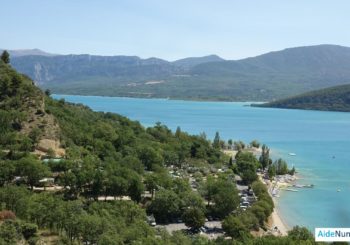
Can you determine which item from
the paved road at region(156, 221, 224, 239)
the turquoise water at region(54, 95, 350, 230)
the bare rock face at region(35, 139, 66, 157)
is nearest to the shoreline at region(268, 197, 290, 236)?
the turquoise water at region(54, 95, 350, 230)

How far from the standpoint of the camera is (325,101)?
182 metres

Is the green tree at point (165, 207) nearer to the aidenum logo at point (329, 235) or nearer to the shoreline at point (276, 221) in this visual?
the shoreline at point (276, 221)

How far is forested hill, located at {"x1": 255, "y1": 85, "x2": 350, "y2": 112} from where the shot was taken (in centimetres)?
17650

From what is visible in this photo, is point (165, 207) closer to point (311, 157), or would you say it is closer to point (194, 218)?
point (194, 218)

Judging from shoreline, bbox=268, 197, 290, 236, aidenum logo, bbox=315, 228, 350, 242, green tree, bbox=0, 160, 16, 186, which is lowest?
shoreline, bbox=268, 197, 290, 236

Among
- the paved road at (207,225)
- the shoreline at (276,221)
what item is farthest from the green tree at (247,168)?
the paved road at (207,225)

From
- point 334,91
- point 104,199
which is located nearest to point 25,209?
point 104,199

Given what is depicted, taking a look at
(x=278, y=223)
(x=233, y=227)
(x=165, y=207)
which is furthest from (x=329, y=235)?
(x=278, y=223)

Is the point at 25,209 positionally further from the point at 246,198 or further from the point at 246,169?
the point at 246,169

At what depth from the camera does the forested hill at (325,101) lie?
17650 cm

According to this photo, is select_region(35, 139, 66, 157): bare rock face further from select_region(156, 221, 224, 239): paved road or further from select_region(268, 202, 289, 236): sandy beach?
select_region(268, 202, 289, 236): sandy beach

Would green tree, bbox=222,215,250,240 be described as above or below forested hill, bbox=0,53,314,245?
below

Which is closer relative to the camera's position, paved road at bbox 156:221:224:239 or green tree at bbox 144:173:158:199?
paved road at bbox 156:221:224:239

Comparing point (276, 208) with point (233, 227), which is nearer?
point (233, 227)
